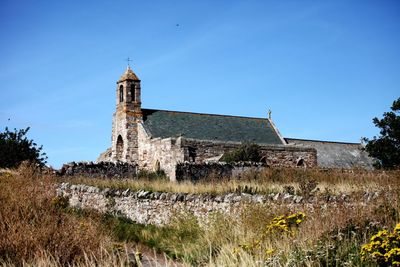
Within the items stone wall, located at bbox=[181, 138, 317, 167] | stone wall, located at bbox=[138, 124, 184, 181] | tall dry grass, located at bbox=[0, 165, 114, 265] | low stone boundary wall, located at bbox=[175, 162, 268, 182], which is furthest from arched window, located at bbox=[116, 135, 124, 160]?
tall dry grass, located at bbox=[0, 165, 114, 265]

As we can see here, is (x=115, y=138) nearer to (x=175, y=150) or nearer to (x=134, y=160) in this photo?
(x=134, y=160)

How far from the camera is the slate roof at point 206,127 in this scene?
127 feet

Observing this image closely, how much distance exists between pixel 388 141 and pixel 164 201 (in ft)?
81.8

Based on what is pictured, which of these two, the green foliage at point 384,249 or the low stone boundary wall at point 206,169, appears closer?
the green foliage at point 384,249

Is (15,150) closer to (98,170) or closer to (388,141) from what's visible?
(98,170)

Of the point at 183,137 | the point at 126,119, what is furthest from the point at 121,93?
the point at 183,137

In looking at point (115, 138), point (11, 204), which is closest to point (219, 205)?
point (11, 204)

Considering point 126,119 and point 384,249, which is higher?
point 126,119

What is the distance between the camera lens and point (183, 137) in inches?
1410

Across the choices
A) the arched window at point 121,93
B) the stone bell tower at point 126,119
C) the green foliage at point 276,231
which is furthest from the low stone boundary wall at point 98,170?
the green foliage at point 276,231

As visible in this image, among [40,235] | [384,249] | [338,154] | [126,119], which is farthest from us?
[338,154]

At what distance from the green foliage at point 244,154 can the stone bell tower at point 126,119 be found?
9.27 metres

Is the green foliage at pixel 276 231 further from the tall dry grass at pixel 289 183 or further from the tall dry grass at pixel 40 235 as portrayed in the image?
the tall dry grass at pixel 289 183

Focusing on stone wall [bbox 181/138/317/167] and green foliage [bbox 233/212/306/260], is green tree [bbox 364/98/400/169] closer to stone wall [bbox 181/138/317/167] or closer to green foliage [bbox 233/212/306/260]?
stone wall [bbox 181/138/317/167]
